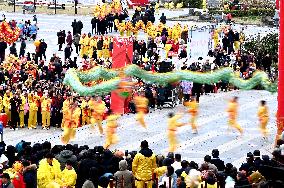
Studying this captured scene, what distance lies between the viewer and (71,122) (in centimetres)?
2591

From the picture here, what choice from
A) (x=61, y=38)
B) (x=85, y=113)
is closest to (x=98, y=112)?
Result: (x=85, y=113)

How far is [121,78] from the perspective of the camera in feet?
65.7

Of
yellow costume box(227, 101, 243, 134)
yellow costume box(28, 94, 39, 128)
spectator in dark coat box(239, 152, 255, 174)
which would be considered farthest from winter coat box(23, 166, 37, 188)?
yellow costume box(28, 94, 39, 128)

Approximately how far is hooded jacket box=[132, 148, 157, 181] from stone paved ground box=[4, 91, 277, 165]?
5.02 m

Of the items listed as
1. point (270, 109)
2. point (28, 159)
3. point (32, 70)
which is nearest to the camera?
point (28, 159)

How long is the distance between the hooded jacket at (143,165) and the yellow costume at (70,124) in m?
6.58

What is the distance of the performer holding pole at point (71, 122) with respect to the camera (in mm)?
24469

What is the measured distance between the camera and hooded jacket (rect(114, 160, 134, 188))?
17312 mm

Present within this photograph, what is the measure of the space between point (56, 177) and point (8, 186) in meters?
1.19

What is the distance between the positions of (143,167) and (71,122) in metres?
8.21

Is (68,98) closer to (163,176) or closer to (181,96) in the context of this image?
(181,96)

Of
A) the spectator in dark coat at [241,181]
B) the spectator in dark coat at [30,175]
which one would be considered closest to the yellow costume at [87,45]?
the spectator in dark coat at [30,175]

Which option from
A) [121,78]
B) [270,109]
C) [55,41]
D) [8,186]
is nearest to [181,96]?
[270,109]

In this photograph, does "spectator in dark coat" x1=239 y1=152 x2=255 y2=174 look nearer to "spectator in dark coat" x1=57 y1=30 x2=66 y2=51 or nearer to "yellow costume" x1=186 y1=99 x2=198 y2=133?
"yellow costume" x1=186 y1=99 x2=198 y2=133
